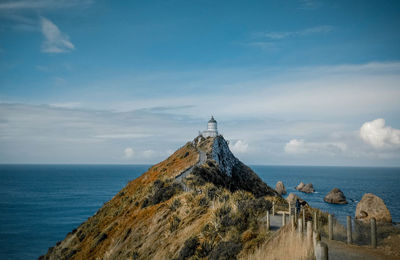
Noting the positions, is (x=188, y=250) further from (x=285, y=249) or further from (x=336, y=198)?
(x=336, y=198)

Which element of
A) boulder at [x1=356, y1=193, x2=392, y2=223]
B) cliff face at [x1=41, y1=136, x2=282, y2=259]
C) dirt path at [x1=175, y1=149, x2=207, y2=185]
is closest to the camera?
cliff face at [x1=41, y1=136, x2=282, y2=259]

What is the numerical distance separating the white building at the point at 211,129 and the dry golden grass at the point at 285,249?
5042 cm

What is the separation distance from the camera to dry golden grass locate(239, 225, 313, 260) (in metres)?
8.48

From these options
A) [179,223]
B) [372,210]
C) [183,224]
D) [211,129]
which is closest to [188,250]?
[183,224]

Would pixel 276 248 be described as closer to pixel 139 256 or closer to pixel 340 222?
pixel 340 222

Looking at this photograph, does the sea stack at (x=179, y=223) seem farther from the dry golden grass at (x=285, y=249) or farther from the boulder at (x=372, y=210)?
the boulder at (x=372, y=210)

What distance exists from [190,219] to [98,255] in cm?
904

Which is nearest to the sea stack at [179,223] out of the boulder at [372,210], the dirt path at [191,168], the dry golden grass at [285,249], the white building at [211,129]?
the dirt path at [191,168]

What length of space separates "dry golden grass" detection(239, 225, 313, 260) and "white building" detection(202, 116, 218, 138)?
165 feet

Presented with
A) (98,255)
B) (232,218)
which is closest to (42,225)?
(98,255)

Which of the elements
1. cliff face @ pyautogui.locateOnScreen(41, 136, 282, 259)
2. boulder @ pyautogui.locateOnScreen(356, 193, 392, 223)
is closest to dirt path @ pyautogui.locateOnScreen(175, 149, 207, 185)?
cliff face @ pyautogui.locateOnScreen(41, 136, 282, 259)

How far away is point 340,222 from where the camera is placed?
14883 millimetres

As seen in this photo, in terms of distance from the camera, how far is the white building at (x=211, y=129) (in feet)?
201

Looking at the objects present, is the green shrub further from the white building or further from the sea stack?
the white building
